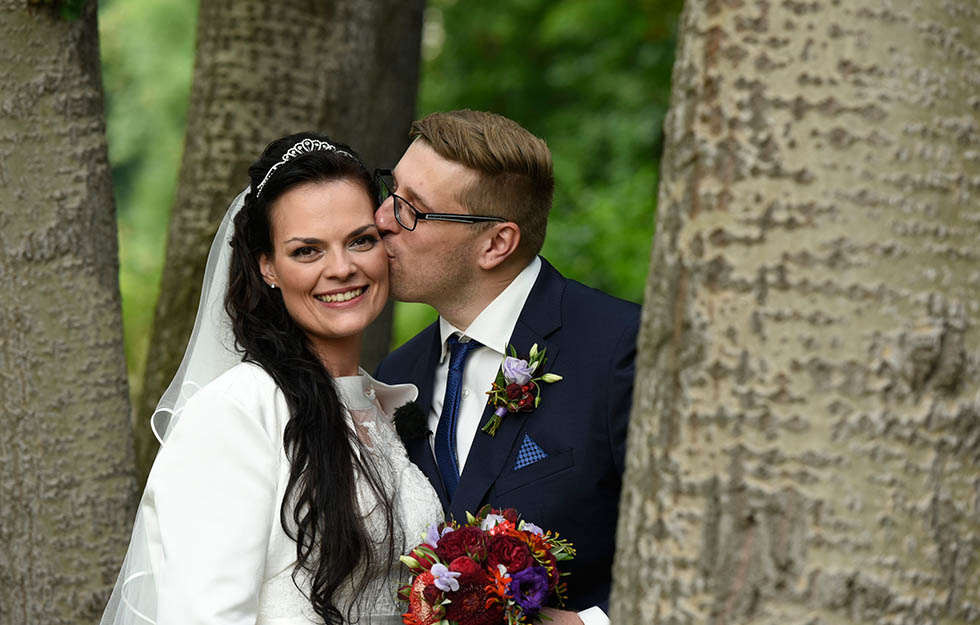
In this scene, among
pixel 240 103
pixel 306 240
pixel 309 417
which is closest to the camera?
pixel 309 417

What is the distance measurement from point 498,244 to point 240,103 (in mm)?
2199

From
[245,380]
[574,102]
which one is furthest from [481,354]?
[574,102]

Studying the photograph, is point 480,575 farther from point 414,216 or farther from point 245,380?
point 414,216

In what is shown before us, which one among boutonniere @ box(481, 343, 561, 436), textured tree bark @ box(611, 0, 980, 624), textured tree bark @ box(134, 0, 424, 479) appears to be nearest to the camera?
textured tree bark @ box(611, 0, 980, 624)

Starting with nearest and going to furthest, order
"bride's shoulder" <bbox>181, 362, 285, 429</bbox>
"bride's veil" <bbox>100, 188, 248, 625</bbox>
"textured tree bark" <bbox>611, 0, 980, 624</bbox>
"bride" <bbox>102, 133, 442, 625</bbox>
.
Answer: "textured tree bark" <bbox>611, 0, 980, 624</bbox> < "bride" <bbox>102, 133, 442, 625</bbox> < "bride's shoulder" <bbox>181, 362, 285, 429</bbox> < "bride's veil" <bbox>100, 188, 248, 625</bbox>

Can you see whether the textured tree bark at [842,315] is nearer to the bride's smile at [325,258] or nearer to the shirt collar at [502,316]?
the bride's smile at [325,258]

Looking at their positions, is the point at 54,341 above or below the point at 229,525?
above

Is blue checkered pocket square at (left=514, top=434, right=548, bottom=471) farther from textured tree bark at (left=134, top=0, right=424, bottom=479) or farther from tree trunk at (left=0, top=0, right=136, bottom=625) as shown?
textured tree bark at (left=134, top=0, right=424, bottom=479)

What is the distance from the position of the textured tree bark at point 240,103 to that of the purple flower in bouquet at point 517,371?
2442 millimetres

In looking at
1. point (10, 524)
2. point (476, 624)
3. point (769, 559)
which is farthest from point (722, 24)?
point (10, 524)

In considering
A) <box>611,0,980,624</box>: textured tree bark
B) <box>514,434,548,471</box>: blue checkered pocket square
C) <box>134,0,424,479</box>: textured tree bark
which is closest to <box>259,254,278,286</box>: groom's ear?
<box>514,434,548,471</box>: blue checkered pocket square

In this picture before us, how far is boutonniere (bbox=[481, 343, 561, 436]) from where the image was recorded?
364cm

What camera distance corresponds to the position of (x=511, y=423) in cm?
367

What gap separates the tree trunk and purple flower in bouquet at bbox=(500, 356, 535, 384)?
4.70 feet
